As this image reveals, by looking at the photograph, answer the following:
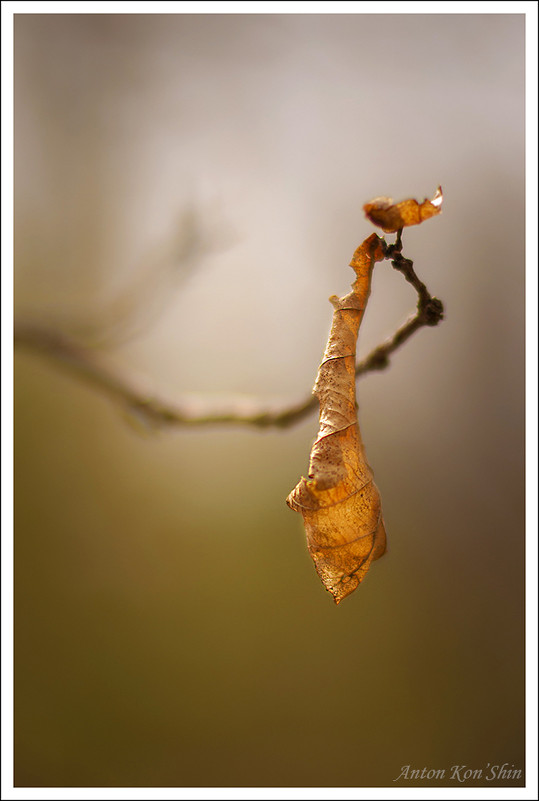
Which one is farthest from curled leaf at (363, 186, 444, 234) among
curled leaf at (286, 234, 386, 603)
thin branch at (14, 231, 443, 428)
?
thin branch at (14, 231, 443, 428)

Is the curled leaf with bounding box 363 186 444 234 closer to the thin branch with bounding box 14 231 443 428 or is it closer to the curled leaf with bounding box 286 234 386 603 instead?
A: the curled leaf with bounding box 286 234 386 603

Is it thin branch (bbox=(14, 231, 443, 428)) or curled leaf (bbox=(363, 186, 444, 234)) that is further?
thin branch (bbox=(14, 231, 443, 428))

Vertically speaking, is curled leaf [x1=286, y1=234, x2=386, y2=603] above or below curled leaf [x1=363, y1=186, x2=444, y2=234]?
below

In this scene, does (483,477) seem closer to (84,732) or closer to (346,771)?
(346,771)

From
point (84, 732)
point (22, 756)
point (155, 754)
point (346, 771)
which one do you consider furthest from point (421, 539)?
point (22, 756)

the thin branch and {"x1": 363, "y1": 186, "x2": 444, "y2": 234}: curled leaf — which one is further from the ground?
{"x1": 363, "y1": 186, "x2": 444, "y2": 234}: curled leaf
